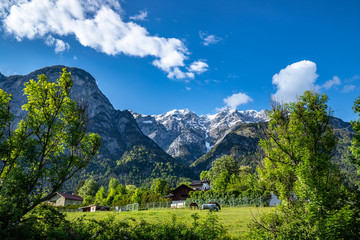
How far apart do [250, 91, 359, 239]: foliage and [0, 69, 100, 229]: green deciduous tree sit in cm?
1013

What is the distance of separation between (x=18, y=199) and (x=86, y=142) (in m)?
3.86

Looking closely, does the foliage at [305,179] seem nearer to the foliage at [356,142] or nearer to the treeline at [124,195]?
the foliage at [356,142]

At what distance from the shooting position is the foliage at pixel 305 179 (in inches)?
403

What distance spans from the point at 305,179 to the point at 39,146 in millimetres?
13262

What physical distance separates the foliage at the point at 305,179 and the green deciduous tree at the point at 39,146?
10.1 m

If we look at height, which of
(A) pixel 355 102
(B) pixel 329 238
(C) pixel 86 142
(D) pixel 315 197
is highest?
(A) pixel 355 102

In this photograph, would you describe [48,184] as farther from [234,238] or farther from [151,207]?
[151,207]

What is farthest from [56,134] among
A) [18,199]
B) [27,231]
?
[27,231]

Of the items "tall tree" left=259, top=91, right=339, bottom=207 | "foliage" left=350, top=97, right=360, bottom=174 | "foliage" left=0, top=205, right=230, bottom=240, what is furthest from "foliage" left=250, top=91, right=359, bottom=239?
"foliage" left=350, top=97, right=360, bottom=174

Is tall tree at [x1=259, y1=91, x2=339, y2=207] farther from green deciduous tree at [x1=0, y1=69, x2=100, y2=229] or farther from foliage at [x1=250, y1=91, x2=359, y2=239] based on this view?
green deciduous tree at [x1=0, y1=69, x2=100, y2=229]

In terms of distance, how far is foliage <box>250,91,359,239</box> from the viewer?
10227 millimetres

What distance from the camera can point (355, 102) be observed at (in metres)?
17.6

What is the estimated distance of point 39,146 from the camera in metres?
10.6

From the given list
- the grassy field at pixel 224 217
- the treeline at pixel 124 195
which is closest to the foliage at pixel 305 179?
the grassy field at pixel 224 217
